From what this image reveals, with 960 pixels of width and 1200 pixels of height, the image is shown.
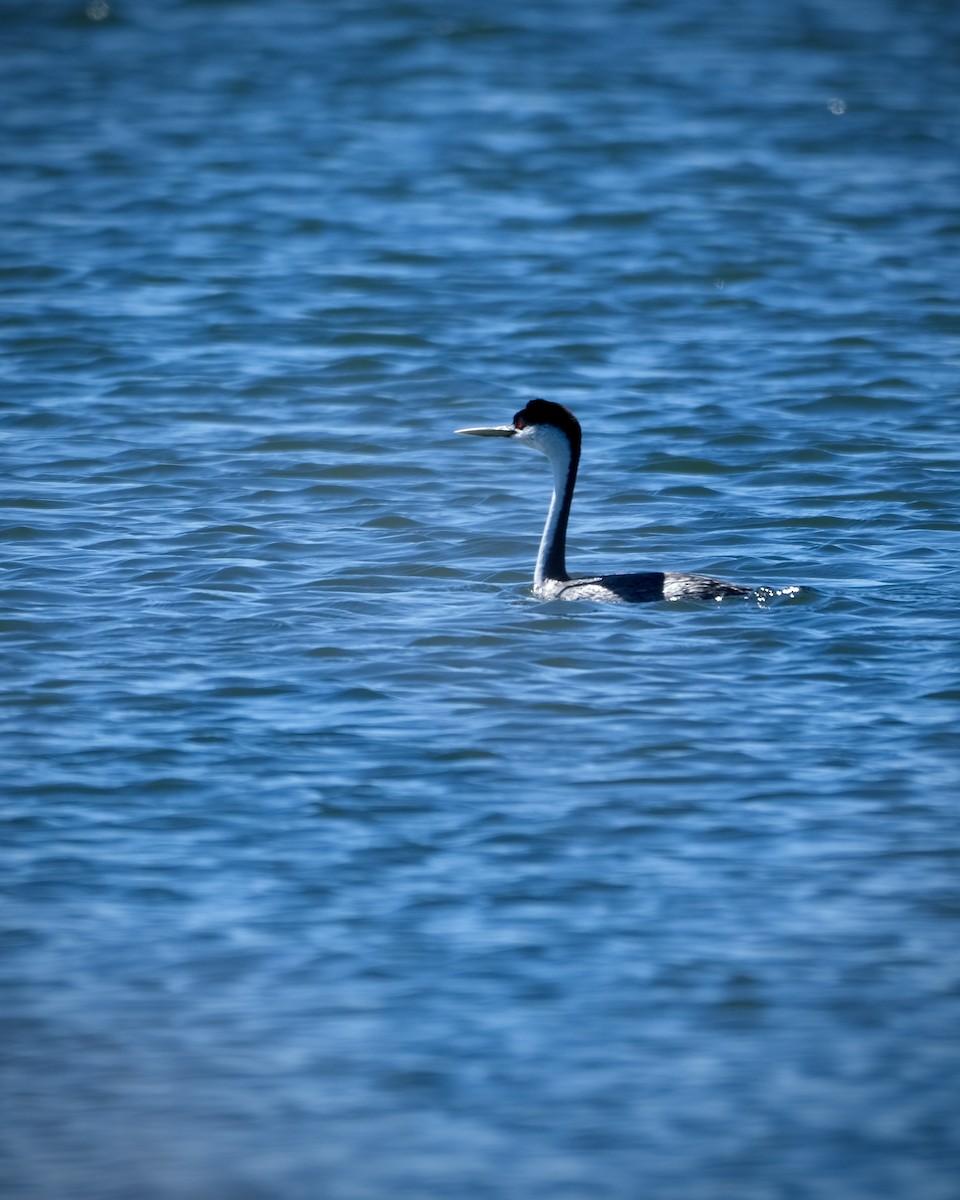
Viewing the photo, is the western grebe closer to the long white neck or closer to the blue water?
the long white neck

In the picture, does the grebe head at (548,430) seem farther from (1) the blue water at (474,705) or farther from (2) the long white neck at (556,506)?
(1) the blue water at (474,705)

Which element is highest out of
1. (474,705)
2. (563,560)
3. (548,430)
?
(548,430)

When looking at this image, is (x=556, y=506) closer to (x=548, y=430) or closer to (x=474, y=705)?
(x=548, y=430)

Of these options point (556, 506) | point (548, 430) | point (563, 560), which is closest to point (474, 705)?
point (563, 560)

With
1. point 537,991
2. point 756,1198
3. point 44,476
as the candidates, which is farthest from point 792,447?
point 756,1198

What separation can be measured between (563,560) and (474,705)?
2.10 meters

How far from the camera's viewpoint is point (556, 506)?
1187 centimetres

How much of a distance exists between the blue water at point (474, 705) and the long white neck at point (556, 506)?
322mm

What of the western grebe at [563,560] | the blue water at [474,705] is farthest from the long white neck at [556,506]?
the blue water at [474,705]

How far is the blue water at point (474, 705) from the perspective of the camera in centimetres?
636

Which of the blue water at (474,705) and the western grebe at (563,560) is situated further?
the western grebe at (563,560)

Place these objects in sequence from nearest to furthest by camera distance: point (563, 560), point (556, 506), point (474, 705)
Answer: point (474, 705), point (563, 560), point (556, 506)

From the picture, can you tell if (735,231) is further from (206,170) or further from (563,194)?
(206,170)

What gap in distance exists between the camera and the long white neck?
11672mm
